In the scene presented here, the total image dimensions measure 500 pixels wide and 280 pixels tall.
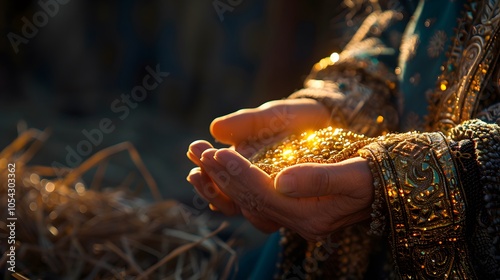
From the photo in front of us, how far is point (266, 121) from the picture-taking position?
84cm

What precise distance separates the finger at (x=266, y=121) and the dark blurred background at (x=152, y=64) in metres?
1.04

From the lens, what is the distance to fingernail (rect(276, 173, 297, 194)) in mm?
604

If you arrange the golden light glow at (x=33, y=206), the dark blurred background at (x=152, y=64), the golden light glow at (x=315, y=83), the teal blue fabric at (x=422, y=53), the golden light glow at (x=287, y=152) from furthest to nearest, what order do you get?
the dark blurred background at (x=152, y=64) → the golden light glow at (x=33, y=206) → the golden light glow at (x=315, y=83) → the teal blue fabric at (x=422, y=53) → the golden light glow at (x=287, y=152)

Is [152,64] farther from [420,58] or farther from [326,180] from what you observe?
[326,180]

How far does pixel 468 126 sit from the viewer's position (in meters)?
0.68

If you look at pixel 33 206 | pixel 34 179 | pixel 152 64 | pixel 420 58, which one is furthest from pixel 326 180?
pixel 152 64

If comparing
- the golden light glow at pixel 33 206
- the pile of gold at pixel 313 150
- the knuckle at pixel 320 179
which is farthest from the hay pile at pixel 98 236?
the knuckle at pixel 320 179

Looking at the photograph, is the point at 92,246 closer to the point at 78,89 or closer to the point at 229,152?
the point at 229,152

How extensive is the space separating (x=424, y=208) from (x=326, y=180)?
13 cm

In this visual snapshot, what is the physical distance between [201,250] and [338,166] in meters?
0.58

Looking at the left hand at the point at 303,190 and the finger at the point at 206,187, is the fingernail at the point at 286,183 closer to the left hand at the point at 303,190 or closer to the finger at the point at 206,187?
the left hand at the point at 303,190

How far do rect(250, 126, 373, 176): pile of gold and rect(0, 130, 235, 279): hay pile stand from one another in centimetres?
24

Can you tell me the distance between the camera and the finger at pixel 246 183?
0.65 m

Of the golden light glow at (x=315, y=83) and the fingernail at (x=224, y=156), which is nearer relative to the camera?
the fingernail at (x=224, y=156)
